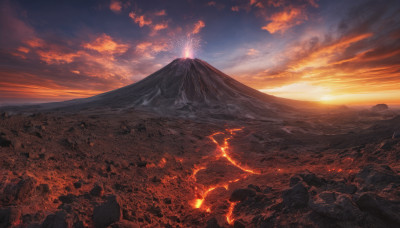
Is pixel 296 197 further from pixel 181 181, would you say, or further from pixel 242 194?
pixel 181 181

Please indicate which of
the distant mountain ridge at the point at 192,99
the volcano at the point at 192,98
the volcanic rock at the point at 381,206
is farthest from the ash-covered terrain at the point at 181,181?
the volcano at the point at 192,98

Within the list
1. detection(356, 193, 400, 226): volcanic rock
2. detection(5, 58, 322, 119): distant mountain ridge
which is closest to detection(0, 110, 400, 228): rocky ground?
detection(356, 193, 400, 226): volcanic rock

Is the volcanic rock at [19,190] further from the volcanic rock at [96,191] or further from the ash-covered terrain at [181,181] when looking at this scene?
the volcanic rock at [96,191]

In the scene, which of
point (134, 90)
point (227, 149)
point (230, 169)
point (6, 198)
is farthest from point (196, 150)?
point (134, 90)

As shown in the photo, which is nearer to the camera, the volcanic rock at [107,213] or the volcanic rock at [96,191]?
the volcanic rock at [107,213]

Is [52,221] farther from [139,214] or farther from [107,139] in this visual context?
[107,139]

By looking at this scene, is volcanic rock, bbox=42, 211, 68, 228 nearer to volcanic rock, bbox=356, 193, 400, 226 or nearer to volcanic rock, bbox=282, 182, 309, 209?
volcanic rock, bbox=282, 182, 309, 209
